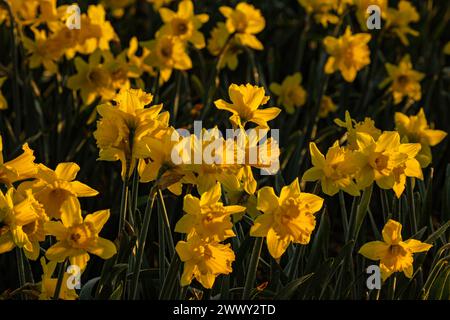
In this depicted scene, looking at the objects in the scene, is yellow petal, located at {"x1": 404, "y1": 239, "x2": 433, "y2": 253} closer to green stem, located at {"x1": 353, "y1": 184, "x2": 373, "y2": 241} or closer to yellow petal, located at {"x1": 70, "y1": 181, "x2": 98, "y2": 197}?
green stem, located at {"x1": 353, "y1": 184, "x2": 373, "y2": 241}

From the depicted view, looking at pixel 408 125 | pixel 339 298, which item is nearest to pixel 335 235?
pixel 408 125

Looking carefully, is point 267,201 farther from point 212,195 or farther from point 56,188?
point 56,188

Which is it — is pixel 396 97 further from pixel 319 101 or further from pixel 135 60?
pixel 135 60

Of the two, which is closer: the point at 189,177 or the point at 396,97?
the point at 189,177

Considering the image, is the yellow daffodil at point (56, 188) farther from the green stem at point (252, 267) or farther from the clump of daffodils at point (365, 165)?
the clump of daffodils at point (365, 165)

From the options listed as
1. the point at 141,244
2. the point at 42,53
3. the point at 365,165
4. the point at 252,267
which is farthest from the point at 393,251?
the point at 42,53

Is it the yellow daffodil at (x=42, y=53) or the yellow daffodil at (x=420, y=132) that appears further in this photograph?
the yellow daffodil at (x=42, y=53)

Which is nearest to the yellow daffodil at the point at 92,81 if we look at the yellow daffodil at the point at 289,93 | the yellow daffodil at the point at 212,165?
the yellow daffodil at the point at 289,93

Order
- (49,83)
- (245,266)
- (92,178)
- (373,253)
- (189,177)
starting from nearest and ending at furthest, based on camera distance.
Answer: (189,177)
(373,253)
(245,266)
(92,178)
(49,83)
